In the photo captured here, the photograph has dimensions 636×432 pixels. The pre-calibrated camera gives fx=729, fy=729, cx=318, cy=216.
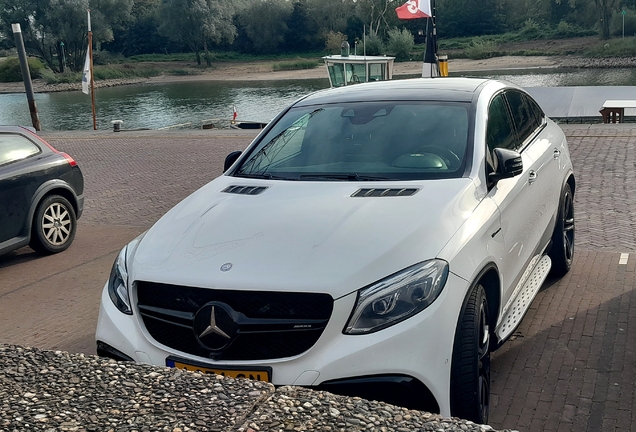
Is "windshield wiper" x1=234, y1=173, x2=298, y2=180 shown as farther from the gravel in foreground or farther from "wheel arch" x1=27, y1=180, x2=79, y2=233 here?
"wheel arch" x1=27, y1=180, x2=79, y2=233

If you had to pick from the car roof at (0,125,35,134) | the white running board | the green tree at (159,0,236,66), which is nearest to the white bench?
the car roof at (0,125,35,134)

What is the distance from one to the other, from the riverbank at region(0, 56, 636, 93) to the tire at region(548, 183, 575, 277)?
64.5 m

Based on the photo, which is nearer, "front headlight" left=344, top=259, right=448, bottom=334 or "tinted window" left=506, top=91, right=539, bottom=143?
"front headlight" left=344, top=259, right=448, bottom=334

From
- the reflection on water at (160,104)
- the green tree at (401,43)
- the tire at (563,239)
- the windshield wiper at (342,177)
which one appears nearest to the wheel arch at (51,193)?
the windshield wiper at (342,177)

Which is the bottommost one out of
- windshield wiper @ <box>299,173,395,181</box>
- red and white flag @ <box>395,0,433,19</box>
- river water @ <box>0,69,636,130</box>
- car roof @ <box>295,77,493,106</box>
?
river water @ <box>0,69,636,130</box>

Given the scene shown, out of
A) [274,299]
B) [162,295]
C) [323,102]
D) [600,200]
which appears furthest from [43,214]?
[600,200]

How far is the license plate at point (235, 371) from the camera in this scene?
120 inches

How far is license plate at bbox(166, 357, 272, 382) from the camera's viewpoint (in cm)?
304

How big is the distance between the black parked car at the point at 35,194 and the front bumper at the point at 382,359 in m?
5.04

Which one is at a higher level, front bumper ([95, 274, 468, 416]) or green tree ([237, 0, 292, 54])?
green tree ([237, 0, 292, 54])

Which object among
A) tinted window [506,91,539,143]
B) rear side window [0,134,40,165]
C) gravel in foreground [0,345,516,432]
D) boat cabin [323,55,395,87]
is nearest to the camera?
gravel in foreground [0,345,516,432]

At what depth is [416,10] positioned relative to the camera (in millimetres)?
26469

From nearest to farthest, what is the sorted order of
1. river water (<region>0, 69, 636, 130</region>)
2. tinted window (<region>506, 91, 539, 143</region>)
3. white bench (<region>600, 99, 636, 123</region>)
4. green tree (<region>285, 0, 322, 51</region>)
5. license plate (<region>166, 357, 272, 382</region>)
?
license plate (<region>166, 357, 272, 382</region>), tinted window (<region>506, 91, 539, 143</region>), white bench (<region>600, 99, 636, 123</region>), river water (<region>0, 69, 636, 130</region>), green tree (<region>285, 0, 322, 51</region>)

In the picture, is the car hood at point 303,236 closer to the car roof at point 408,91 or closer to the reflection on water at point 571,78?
the car roof at point 408,91
